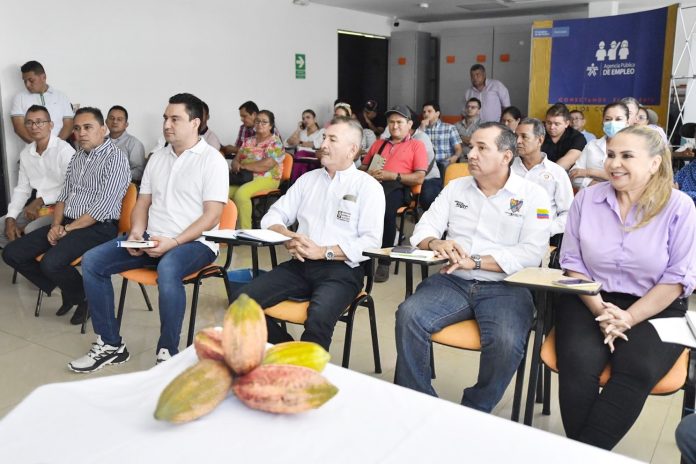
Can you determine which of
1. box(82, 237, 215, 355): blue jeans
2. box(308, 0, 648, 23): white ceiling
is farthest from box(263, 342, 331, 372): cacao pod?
box(308, 0, 648, 23): white ceiling

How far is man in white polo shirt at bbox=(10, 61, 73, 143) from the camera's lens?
5.61m

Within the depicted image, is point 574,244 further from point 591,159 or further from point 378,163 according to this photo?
point 378,163

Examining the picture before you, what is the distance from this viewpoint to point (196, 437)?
3.63ft

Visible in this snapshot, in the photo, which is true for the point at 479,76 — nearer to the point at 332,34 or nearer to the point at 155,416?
the point at 332,34

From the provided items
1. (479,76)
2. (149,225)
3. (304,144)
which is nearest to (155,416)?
(149,225)

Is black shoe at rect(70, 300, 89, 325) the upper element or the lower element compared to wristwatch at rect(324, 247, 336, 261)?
lower

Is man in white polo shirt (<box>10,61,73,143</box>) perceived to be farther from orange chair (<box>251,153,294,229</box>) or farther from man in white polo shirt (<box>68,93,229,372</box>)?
man in white polo shirt (<box>68,93,229,372</box>)

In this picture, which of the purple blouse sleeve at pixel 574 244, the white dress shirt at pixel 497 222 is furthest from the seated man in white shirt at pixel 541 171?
the purple blouse sleeve at pixel 574 244

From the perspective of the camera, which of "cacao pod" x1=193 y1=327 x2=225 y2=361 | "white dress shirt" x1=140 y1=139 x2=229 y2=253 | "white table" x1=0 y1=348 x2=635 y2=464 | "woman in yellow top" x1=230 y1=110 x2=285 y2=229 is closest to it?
"white table" x1=0 y1=348 x2=635 y2=464

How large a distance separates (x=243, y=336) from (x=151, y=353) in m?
2.29

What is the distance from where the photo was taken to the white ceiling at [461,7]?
9.00 m

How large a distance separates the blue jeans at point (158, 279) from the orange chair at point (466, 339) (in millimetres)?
1278

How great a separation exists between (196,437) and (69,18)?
20.1 ft

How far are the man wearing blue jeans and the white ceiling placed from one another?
261 inches
